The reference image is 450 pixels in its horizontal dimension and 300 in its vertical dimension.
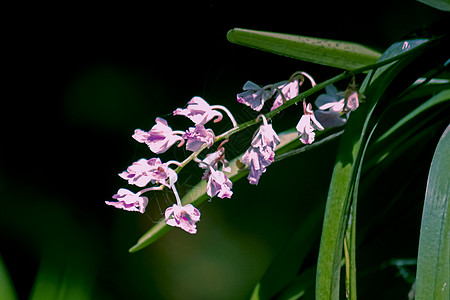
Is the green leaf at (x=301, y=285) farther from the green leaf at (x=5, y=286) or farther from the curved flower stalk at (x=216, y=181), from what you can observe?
the green leaf at (x=5, y=286)

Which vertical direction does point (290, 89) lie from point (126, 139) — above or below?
above

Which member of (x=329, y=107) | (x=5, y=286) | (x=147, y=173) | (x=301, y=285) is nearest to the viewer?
(x=147, y=173)

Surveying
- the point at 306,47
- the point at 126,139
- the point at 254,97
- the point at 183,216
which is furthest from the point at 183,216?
the point at 126,139

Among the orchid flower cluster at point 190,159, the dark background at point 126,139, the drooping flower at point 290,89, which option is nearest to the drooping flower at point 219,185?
the orchid flower cluster at point 190,159

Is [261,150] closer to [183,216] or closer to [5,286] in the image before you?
[183,216]

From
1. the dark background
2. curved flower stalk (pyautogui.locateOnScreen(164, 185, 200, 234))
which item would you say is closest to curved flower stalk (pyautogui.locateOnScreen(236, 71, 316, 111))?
curved flower stalk (pyautogui.locateOnScreen(164, 185, 200, 234))
